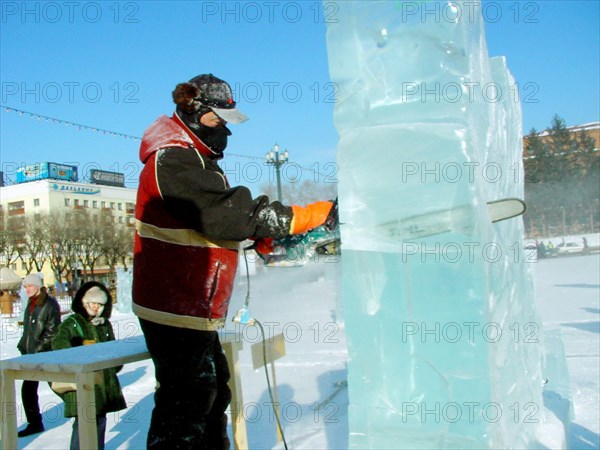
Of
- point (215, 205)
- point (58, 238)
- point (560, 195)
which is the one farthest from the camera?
point (560, 195)

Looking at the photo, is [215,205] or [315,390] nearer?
[215,205]

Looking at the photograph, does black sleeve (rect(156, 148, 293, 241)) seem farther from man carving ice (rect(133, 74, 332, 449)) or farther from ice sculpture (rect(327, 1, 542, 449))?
ice sculpture (rect(327, 1, 542, 449))

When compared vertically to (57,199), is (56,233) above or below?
below

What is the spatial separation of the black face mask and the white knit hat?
149 inches

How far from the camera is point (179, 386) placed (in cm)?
196

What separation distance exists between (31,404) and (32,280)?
4.03 feet

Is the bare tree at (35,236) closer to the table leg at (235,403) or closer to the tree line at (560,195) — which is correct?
the table leg at (235,403)

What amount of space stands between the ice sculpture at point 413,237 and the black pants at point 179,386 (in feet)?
1.88

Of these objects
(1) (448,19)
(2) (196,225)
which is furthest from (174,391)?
(1) (448,19)

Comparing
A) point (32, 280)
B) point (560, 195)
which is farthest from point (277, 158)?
point (560, 195)

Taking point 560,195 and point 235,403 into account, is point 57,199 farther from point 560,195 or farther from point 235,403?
point 235,403

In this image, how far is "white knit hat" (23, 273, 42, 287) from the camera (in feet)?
16.9

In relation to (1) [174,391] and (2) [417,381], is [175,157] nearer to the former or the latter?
(1) [174,391]

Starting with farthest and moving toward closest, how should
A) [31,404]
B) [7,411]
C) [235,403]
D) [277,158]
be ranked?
[277,158] → [31,404] → [235,403] → [7,411]
